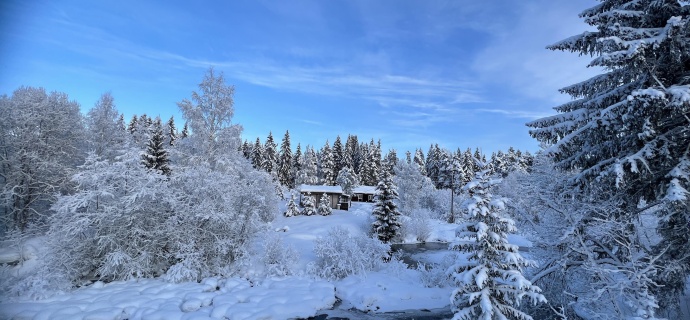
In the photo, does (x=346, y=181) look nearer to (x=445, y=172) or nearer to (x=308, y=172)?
(x=308, y=172)

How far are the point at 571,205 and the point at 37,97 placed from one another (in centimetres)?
3423

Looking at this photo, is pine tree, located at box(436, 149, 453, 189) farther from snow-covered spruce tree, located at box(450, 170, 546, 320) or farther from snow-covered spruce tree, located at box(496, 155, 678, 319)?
snow-covered spruce tree, located at box(450, 170, 546, 320)

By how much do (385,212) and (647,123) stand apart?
25974 mm

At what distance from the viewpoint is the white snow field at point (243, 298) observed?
1199cm

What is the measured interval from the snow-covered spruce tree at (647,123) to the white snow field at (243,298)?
868cm

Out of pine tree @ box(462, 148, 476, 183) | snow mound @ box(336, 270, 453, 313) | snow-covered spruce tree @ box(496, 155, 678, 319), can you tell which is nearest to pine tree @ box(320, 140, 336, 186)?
pine tree @ box(462, 148, 476, 183)

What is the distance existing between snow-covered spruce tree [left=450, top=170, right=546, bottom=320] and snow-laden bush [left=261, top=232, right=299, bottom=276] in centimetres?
1208

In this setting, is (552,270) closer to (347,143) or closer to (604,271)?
(604,271)

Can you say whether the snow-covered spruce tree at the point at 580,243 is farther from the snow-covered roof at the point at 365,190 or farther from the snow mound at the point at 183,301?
the snow-covered roof at the point at 365,190

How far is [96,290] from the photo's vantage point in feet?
46.5

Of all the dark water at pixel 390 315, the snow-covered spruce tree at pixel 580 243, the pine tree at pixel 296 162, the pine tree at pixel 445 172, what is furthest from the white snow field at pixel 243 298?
the pine tree at pixel 296 162

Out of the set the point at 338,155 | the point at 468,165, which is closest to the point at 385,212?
the point at 338,155

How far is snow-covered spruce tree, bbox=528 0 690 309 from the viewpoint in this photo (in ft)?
26.1

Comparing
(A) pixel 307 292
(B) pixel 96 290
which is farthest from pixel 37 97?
(A) pixel 307 292
